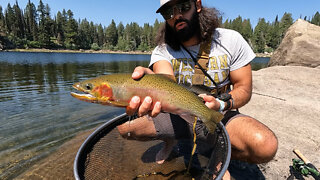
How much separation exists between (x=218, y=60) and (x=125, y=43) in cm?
11385

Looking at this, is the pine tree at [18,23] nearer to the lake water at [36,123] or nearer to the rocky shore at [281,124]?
the lake water at [36,123]

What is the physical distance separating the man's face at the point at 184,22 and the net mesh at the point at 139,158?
1.66 m

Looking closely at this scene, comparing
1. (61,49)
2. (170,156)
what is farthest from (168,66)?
(61,49)

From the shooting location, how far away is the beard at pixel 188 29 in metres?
3.31

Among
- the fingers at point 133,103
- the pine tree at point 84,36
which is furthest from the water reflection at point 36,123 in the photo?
the pine tree at point 84,36

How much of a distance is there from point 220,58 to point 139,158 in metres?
2.33

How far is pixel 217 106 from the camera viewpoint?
106 inches

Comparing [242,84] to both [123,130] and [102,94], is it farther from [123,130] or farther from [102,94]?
[102,94]

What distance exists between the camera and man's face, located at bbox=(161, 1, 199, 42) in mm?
3207

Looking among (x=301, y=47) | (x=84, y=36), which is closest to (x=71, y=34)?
(x=84, y=36)

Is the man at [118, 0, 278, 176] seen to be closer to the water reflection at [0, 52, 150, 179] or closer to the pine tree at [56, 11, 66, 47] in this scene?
the water reflection at [0, 52, 150, 179]

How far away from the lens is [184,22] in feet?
10.8

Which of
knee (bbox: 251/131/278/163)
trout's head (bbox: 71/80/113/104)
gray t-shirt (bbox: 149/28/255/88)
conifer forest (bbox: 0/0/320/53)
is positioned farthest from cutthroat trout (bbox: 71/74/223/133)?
conifer forest (bbox: 0/0/320/53)

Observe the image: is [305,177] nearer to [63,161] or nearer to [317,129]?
[317,129]
